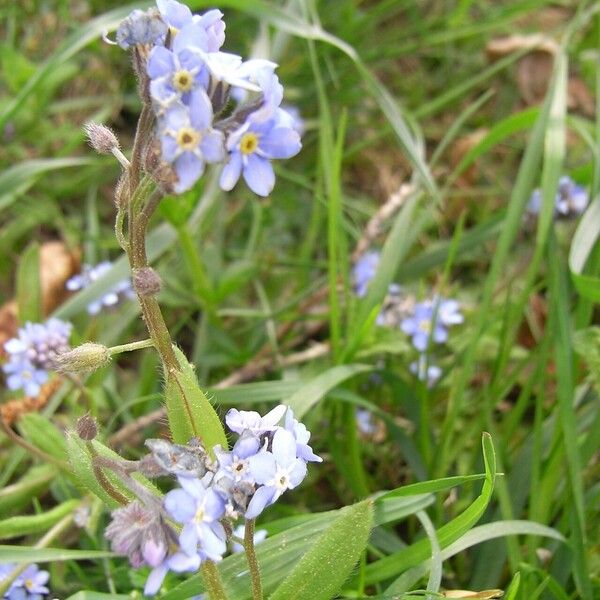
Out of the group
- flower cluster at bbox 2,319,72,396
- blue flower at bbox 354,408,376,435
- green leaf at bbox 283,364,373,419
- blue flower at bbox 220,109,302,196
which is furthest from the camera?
blue flower at bbox 354,408,376,435

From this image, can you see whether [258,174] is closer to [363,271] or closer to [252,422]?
[252,422]

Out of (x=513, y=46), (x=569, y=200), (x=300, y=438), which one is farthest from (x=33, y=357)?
(x=513, y=46)

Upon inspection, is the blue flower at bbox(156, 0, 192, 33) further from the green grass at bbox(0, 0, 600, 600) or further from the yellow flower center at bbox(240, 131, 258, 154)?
the green grass at bbox(0, 0, 600, 600)

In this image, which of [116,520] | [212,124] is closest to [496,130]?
[212,124]

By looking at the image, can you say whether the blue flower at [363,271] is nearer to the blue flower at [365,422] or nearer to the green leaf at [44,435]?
the blue flower at [365,422]

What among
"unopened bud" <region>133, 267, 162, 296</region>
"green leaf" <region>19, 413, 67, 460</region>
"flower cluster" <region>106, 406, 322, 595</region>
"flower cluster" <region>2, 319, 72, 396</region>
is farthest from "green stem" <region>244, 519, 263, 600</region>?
"flower cluster" <region>2, 319, 72, 396</region>

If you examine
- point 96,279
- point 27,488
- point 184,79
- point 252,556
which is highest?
point 184,79

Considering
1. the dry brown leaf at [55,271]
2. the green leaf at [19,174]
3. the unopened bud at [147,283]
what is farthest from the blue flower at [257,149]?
the dry brown leaf at [55,271]
